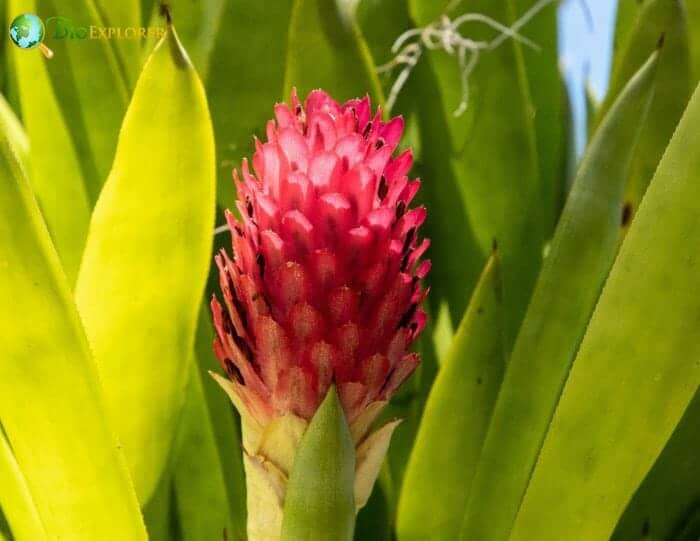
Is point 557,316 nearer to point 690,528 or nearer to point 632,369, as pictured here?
point 632,369

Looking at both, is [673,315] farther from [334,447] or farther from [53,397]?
[53,397]

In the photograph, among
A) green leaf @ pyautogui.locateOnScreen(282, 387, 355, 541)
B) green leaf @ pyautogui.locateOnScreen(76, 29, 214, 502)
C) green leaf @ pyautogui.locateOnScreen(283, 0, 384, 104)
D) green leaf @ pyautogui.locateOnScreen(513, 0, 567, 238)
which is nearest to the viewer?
green leaf @ pyautogui.locateOnScreen(282, 387, 355, 541)

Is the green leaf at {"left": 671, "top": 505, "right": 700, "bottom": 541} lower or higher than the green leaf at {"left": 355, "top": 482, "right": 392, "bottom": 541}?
lower

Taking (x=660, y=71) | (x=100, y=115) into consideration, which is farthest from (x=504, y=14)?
(x=100, y=115)

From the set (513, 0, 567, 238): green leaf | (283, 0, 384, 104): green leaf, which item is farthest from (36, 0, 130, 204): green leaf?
(513, 0, 567, 238): green leaf

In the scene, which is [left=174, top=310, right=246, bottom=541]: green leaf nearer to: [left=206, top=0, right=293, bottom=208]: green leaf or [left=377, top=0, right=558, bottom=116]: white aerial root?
[left=206, top=0, right=293, bottom=208]: green leaf
